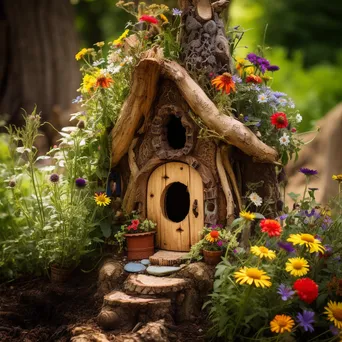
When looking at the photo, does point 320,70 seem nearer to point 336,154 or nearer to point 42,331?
point 336,154

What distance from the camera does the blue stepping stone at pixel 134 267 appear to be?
5164 millimetres

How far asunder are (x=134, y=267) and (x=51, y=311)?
0.82 m

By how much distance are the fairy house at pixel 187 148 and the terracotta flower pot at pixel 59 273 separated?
0.77 meters

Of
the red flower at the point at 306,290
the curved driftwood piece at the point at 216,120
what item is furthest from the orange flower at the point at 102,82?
the red flower at the point at 306,290

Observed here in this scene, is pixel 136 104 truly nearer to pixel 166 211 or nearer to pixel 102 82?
pixel 102 82

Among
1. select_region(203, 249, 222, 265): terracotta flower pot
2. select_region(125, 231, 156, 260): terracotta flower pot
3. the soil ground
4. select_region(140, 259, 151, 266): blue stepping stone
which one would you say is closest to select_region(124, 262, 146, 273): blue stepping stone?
select_region(140, 259, 151, 266): blue stepping stone

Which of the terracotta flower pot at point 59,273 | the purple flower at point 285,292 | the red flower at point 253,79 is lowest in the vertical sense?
the terracotta flower pot at point 59,273

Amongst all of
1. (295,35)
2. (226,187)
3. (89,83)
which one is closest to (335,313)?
(226,187)

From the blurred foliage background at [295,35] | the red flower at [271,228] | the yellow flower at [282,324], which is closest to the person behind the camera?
the yellow flower at [282,324]

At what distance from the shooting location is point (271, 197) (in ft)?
17.8

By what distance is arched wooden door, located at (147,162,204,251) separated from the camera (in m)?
5.30

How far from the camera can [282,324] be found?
4070mm

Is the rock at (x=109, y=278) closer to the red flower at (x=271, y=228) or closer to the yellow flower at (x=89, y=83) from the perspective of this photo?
the red flower at (x=271, y=228)

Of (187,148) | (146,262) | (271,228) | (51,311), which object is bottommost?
(51,311)
